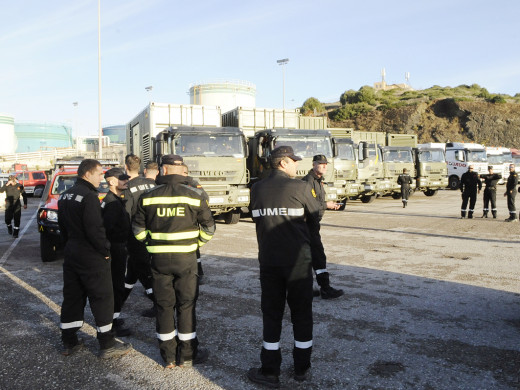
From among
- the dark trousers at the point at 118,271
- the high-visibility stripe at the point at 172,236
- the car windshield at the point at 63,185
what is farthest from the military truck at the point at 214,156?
the high-visibility stripe at the point at 172,236

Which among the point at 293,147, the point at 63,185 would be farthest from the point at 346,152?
the point at 63,185

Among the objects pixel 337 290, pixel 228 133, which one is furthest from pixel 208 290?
pixel 228 133

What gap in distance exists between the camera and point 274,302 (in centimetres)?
349

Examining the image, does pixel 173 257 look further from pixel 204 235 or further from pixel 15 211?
pixel 15 211

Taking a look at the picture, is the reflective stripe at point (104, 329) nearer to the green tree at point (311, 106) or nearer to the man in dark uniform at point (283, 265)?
the man in dark uniform at point (283, 265)

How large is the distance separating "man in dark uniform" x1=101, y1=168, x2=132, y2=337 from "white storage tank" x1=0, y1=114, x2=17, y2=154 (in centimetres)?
9377

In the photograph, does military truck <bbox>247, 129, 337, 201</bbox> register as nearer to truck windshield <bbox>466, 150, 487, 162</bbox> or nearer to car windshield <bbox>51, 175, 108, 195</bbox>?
car windshield <bbox>51, 175, 108, 195</bbox>

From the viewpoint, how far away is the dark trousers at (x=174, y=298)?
367 centimetres

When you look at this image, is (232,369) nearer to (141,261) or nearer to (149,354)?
(149,354)

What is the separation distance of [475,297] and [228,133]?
8.04m

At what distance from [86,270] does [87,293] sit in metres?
0.24

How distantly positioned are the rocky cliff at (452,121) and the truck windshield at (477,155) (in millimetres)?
21543

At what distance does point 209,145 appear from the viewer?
11.8 meters

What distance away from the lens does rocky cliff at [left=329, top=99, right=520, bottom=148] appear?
48625 millimetres
